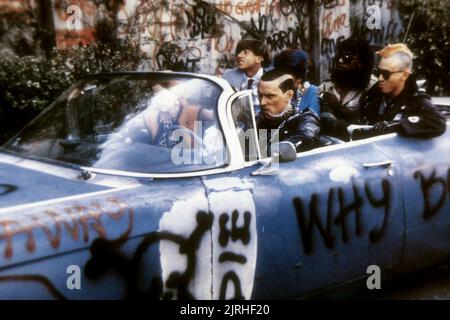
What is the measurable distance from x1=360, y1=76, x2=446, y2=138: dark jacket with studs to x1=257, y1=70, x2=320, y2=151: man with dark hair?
0.57m

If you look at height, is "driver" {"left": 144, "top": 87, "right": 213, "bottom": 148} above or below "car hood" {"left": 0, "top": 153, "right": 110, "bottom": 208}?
A: above

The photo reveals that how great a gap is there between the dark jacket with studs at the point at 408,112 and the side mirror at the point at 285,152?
3.11 ft

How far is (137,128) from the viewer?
11.3ft

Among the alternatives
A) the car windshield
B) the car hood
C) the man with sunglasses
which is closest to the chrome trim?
the man with sunglasses

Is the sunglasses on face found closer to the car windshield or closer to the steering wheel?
the car windshield

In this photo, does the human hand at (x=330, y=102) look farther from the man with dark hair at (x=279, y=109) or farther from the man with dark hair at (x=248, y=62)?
the man with dark hair at (x=248, y=62)

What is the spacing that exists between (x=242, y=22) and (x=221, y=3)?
52cm

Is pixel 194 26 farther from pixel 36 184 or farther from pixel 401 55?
pixel 36 184

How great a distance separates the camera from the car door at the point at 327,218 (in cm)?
325

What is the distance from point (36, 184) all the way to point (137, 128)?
2.19 feet

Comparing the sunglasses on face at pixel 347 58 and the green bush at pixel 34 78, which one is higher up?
the sunglasses on face at pixel 347 58

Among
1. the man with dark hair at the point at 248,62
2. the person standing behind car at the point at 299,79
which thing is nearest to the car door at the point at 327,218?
the person standing behind car at the point at 299,79

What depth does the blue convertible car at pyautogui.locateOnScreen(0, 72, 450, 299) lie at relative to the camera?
2668mm
